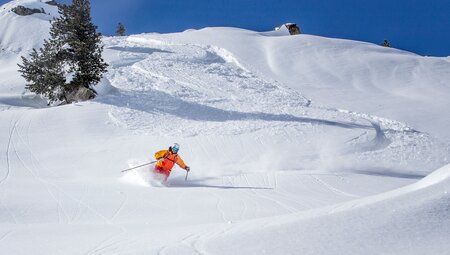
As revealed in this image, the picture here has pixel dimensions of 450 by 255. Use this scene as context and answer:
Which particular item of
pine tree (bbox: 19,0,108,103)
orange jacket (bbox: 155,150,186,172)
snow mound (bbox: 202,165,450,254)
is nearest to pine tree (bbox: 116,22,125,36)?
pine tree (bbox: 19,0,108,103)

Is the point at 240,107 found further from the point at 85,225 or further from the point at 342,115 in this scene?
the point at 85,225

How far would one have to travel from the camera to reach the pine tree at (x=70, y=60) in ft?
79.0

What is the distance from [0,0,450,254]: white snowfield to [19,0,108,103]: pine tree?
1259 millimetres

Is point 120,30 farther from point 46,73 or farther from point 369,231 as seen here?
point 369,231

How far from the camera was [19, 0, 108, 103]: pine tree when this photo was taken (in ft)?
79.0

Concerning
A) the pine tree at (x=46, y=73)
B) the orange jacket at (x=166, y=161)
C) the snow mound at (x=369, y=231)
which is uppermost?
the pine tree at (x=46, y=73)

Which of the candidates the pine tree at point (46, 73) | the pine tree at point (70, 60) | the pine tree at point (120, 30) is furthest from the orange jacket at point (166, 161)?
the pine tree at point (120, 30)

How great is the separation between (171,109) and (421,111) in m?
13.9

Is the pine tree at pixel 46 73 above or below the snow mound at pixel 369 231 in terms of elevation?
above

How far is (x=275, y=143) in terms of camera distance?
55.3 feet

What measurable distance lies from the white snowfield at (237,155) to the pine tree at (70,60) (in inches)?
49.6

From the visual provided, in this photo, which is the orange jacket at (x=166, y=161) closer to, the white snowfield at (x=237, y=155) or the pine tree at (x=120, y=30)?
the white snowfield at (x=237, y=155)

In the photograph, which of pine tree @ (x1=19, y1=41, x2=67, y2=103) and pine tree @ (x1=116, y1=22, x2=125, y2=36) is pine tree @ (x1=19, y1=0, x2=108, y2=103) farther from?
pine tree @ (x1=116, y1=22, x2=125, y2=36)

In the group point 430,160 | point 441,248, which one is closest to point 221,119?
point 430,160
